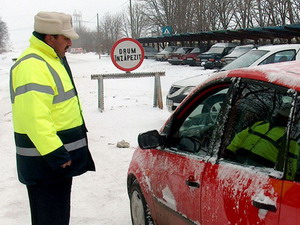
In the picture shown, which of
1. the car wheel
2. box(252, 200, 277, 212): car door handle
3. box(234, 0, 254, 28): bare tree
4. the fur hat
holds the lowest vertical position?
the car wheel

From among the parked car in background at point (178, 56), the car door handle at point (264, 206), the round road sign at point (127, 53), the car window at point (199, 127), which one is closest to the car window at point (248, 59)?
the round road sign at point (127, 53)

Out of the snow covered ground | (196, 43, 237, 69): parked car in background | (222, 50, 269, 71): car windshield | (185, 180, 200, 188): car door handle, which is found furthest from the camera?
(196, 43, 237, 69): parked car in background

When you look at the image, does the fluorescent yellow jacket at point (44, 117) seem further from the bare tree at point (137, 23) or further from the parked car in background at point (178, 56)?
the bare tree at point (137, 23)

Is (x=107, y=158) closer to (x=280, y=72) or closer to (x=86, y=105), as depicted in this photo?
(x=280, y=72)

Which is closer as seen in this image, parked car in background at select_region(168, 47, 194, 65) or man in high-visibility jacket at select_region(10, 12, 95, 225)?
man in high-visibility jacket at select_region(10, 12, 95, 225)

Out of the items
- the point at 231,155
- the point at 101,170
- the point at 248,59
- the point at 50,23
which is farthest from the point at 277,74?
the point at 248,59

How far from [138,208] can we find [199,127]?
107 cm

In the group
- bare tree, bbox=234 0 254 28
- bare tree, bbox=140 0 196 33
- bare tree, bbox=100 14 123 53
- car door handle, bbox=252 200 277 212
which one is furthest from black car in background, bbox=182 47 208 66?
bare tree, bbox=100 14 123 53

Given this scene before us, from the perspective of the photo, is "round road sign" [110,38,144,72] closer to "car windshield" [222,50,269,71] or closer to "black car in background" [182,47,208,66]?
"car windshield" [222,50,269,71]

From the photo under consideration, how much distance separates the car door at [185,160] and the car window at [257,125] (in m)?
0.21

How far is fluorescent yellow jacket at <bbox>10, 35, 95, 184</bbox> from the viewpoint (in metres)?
2.58

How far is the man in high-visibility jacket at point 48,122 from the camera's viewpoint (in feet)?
8.51

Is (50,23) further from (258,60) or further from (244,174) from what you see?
(258,60)

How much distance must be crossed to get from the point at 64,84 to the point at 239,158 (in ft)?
4.32
